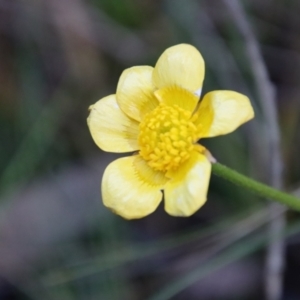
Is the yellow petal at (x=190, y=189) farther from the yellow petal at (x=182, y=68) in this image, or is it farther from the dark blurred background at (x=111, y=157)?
the dark blurred background at (x=111, y=157)

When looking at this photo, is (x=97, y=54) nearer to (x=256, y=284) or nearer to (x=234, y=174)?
(x=256, y=284)

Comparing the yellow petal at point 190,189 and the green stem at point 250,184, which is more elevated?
the green stem at point 250,184

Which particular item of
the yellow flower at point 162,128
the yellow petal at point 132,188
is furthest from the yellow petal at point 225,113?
the yellow petal at point 132,188

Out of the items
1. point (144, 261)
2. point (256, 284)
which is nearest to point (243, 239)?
point (256, 284)

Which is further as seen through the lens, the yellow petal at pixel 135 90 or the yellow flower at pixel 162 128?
the yellow petal at pixel 135 90

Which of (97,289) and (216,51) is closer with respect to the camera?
(97,289)

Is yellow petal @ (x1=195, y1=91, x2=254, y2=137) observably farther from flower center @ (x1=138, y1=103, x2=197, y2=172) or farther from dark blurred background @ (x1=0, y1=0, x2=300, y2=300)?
dark blurred background @ (x1=0, y1=0, x2=300, y2=300)
